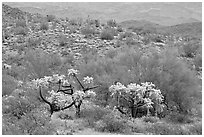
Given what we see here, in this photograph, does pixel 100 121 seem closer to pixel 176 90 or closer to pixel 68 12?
pixel 176 90

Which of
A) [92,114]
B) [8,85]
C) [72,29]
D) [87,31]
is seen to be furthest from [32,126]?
[72,29]

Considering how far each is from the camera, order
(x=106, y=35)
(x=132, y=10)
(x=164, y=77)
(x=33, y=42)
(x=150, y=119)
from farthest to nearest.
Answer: (x=132, y=10) → (x=106, y=35) → (x=33, y=42) → (x=164, y=77) → (x=150, y=119)

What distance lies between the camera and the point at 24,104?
1241 centimetres

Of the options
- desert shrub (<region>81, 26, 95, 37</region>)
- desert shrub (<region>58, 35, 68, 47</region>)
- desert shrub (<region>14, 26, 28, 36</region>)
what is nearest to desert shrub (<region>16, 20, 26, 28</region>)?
desert shrub (<region>14, 26, 28, 36</region>)

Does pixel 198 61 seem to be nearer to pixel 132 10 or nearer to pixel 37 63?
pixel 37 63

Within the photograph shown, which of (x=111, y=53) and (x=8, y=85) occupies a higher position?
(x=8, y=85)

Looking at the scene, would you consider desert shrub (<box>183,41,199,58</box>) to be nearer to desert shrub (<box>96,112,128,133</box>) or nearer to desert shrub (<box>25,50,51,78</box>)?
desert shrub (<box>25,50,51,78</box>)

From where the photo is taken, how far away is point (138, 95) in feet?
38.5

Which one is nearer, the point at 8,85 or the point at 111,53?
the point at 8,85

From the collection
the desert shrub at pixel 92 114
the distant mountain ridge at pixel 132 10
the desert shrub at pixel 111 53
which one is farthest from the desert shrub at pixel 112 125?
the distant mountain ridge at pixel 132 10

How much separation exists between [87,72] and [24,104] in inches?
198

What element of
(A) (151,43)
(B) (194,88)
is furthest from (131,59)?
(A) (151,43)

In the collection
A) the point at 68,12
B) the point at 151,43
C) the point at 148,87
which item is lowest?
the point at 68,12

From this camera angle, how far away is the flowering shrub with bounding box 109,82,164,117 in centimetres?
1175
